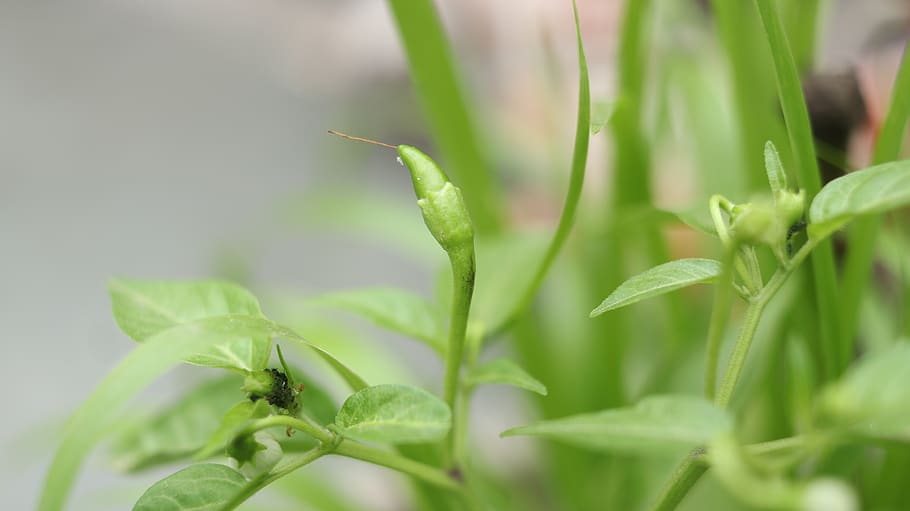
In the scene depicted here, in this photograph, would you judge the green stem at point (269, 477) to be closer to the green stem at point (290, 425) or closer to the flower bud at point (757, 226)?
the green stem at point (290, 425)

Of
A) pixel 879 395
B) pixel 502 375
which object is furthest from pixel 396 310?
pixel 879 395

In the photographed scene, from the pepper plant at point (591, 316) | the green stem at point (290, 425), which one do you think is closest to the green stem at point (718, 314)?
the pepper plant at point (591, 316)

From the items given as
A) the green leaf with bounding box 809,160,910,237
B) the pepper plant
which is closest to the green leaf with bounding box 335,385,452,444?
the pepper plant

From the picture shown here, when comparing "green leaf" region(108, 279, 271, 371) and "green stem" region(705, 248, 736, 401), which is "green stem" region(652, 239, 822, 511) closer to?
"green stem" region(705, 248, 736, 401)

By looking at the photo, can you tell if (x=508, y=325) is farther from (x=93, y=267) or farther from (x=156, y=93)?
(x=156, y=93)

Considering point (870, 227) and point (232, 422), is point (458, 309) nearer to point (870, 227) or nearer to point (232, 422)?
point (232, 422)
